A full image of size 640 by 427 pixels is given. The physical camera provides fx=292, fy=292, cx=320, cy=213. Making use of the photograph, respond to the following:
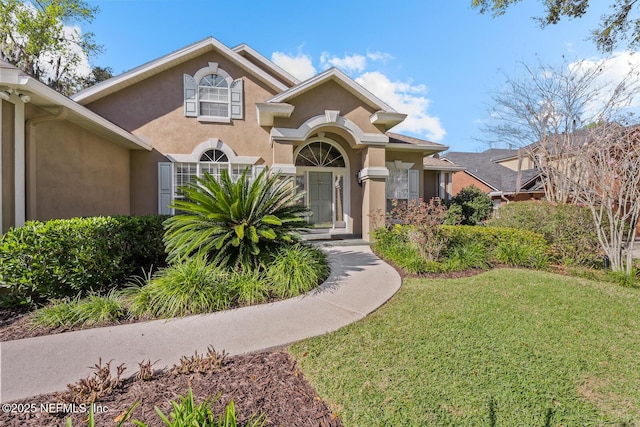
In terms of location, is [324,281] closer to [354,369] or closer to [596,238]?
[354,369]

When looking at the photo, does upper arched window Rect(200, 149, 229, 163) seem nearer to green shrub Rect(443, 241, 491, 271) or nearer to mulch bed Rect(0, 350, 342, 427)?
green shrub Rect(443, 241, 491, 271)

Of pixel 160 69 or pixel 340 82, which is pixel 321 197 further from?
pixel 160 69

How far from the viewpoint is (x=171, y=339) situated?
11.7ft

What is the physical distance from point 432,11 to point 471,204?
316 inches

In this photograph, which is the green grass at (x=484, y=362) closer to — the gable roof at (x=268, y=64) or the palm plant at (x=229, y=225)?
the palm plant at (x=229, y=225)

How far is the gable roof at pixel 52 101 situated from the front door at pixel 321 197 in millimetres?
5947

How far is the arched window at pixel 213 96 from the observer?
9.91m

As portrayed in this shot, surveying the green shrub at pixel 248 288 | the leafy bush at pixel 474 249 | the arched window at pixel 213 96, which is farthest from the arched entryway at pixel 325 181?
the green shrub at pixel 248 288

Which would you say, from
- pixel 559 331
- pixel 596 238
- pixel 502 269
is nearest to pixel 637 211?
pixel 596 238

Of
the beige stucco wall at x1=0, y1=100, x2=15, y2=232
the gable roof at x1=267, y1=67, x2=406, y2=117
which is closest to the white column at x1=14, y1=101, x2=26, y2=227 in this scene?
the beige stucco wall at x1=0, y1=100, x2=15, y2=232

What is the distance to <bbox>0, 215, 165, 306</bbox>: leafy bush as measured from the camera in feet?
14.0

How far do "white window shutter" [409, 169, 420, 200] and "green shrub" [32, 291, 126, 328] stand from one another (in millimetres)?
10562

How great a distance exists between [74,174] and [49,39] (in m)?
21.5

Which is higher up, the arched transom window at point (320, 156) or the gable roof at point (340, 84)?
the gable roof at point (340, 84)
